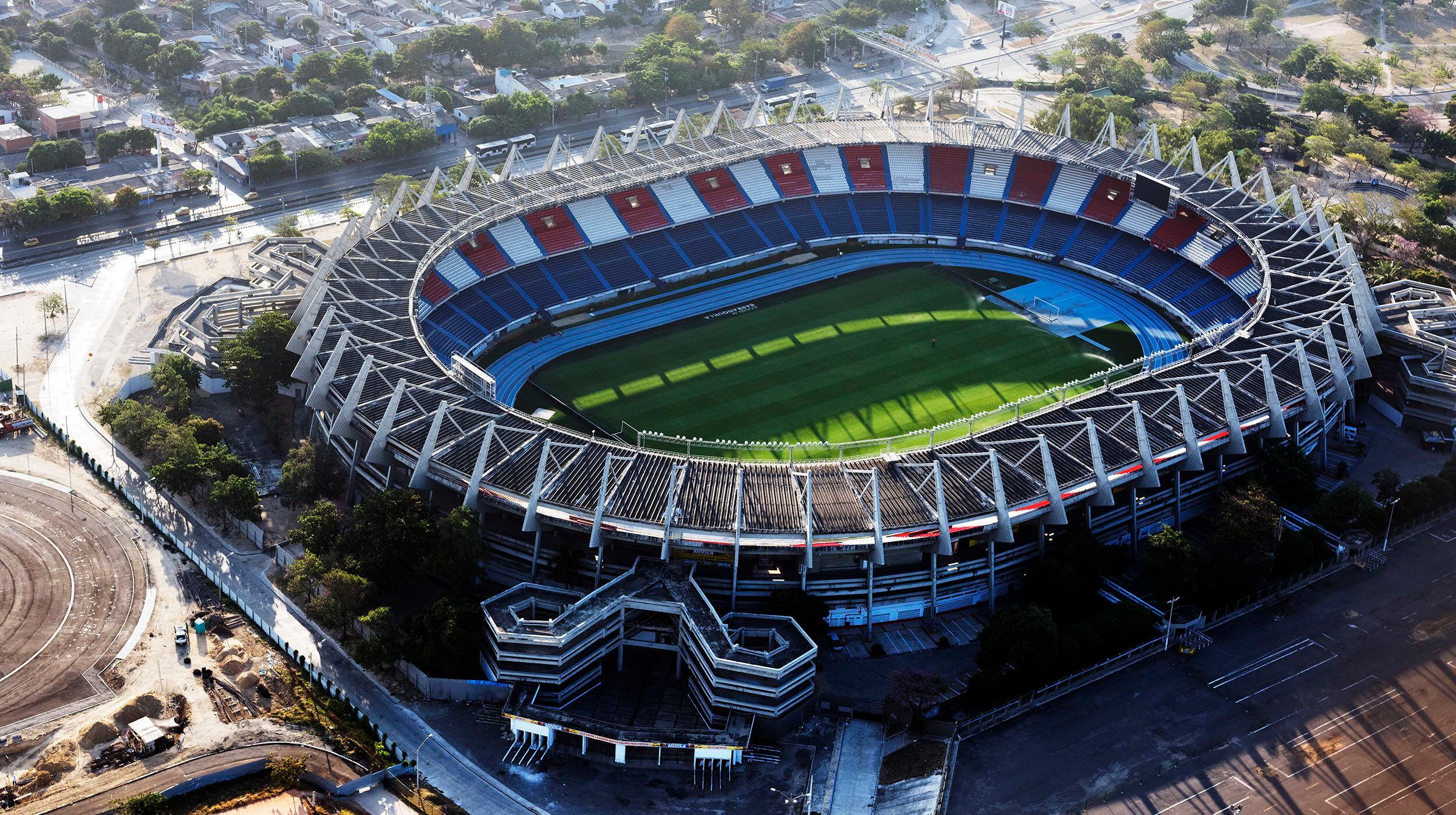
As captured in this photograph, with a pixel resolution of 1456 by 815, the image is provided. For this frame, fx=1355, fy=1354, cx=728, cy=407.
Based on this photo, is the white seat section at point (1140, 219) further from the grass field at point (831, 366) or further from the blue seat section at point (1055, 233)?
the grass field at point (831, 366)

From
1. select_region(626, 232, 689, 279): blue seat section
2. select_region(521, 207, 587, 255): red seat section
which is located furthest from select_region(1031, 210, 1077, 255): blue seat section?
select_region(521, 207, 587, 255): red seat section

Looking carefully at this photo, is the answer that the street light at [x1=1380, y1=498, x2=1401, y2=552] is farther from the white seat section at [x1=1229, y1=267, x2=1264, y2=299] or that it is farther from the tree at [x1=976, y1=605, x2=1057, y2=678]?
the tree at [x1=976, y1=605, x2=1057, y2=678]

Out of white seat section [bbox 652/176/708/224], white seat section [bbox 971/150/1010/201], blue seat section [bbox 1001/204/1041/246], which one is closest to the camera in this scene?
white seat section [bbox 652/176/708/224]

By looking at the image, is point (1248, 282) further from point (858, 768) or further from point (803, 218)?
point (858, 768)

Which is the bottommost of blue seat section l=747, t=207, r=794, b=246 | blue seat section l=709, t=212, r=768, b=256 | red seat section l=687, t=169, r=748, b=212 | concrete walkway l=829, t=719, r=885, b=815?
concrete walkway l=829, t=719, r=885, b=815

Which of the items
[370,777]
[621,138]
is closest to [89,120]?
[621,138]

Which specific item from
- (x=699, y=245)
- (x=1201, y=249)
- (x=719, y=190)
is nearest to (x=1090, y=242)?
(x=1201, y=249)

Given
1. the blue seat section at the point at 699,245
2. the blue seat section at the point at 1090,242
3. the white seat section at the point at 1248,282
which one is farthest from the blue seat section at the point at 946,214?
the white seat section at the point at 1248,282
